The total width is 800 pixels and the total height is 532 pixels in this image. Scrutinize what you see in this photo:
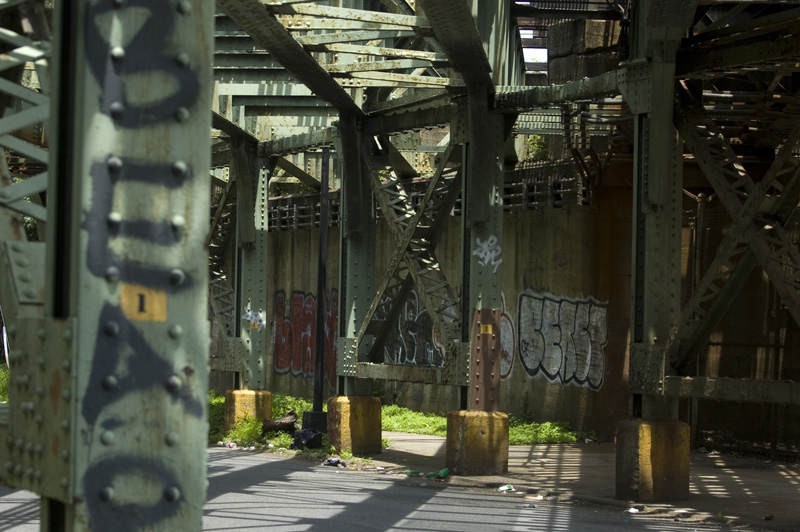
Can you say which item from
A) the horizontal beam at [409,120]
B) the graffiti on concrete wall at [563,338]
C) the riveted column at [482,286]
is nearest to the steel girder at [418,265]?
the riveted column at [482,286]

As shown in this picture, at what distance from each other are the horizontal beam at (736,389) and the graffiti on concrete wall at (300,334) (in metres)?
14.3

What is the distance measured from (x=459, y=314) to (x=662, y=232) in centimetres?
425

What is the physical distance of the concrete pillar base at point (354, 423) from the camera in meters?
16.7

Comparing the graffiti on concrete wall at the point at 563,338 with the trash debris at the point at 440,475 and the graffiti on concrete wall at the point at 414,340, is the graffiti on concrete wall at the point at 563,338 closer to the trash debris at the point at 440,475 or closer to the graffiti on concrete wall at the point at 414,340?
the graffiti on concrete wall at the point at 414,340

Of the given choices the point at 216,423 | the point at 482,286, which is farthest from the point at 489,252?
the point at 216,423

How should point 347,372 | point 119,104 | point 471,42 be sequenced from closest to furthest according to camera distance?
point 119,104 → point 471,42 → point 347,372

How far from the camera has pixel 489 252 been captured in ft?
48.9

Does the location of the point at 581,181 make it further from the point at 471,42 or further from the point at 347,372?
the point at 471,42

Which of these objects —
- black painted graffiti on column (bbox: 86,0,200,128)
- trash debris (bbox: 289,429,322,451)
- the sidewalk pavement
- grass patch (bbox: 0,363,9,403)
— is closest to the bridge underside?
black painted graffiti on column (bbox: 86,0,200,128)

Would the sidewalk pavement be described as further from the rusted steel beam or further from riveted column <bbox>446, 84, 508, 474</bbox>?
the rusted steel beam

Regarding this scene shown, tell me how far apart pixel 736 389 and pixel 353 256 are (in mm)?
7425

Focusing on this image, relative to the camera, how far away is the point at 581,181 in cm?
1923

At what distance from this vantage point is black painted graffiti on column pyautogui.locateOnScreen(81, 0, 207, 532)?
3.03 metres

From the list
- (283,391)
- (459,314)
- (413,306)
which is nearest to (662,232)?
(459,314)
